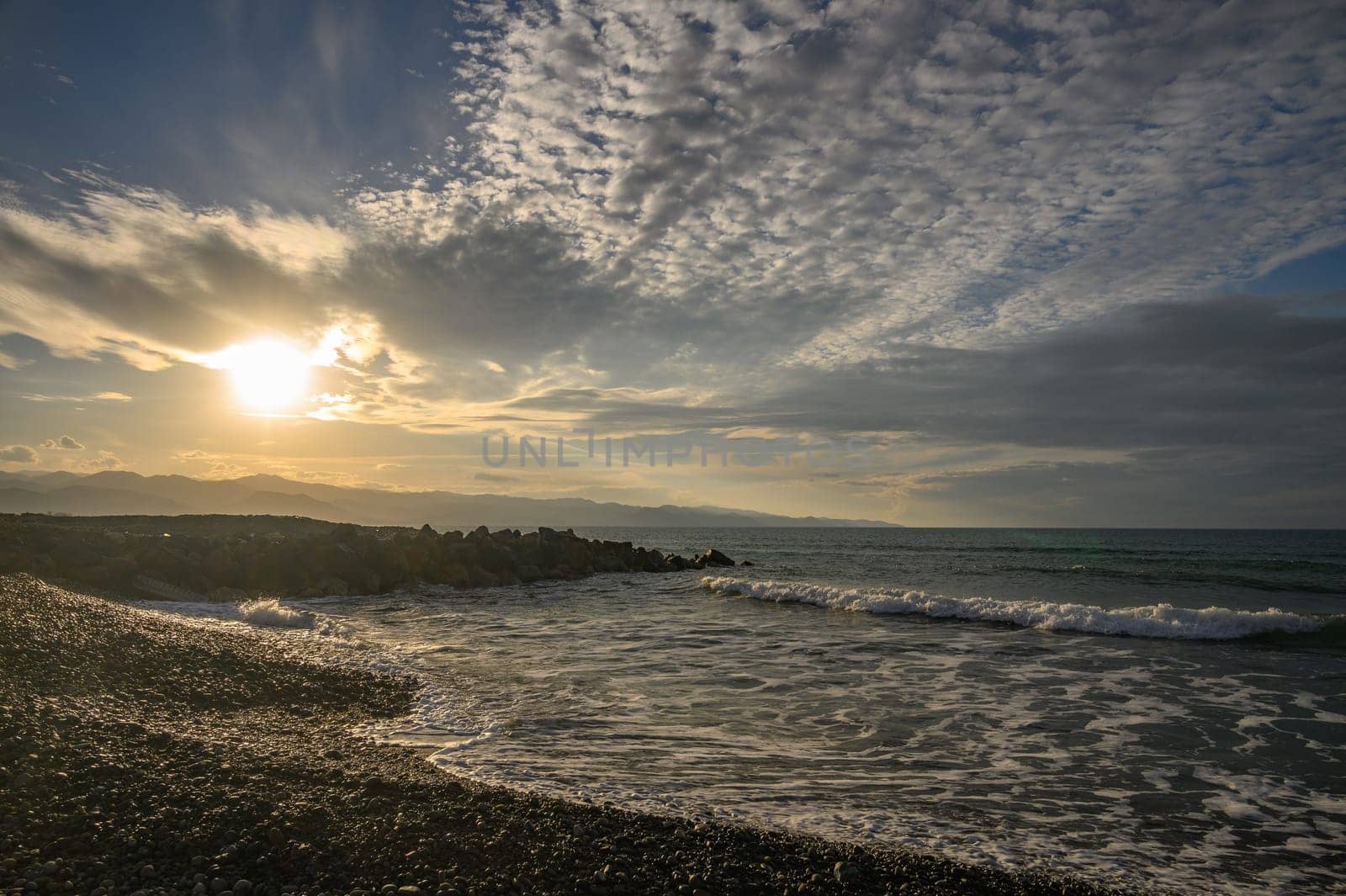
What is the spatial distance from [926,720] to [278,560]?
2314 centimetres

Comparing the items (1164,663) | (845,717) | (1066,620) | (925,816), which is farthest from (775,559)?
(925,816)

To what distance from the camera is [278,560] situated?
79.9 feet

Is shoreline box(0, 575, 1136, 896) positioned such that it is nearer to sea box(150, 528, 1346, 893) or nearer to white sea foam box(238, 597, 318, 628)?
sea box(150, 528, 1346, 893)

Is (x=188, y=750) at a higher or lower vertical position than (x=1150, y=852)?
higher

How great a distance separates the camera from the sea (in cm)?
605

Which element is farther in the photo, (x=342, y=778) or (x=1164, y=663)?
(x=1164, y=663)

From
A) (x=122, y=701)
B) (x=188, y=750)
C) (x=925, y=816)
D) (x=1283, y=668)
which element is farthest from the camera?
(x=1283, y=668)

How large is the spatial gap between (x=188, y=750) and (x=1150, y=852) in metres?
8.94

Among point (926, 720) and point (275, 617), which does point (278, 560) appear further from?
point (926, 720)

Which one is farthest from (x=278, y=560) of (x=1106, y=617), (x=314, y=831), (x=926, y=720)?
(x=1106, y=617)

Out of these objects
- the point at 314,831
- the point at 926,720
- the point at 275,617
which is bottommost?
the point at 926,720

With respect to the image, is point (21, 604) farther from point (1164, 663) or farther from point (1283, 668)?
point (1283, 668)

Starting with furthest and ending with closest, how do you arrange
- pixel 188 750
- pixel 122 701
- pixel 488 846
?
pixel 122 701 < pixel 188 750 < pixel 488 846

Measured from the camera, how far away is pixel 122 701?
8.02 meters
